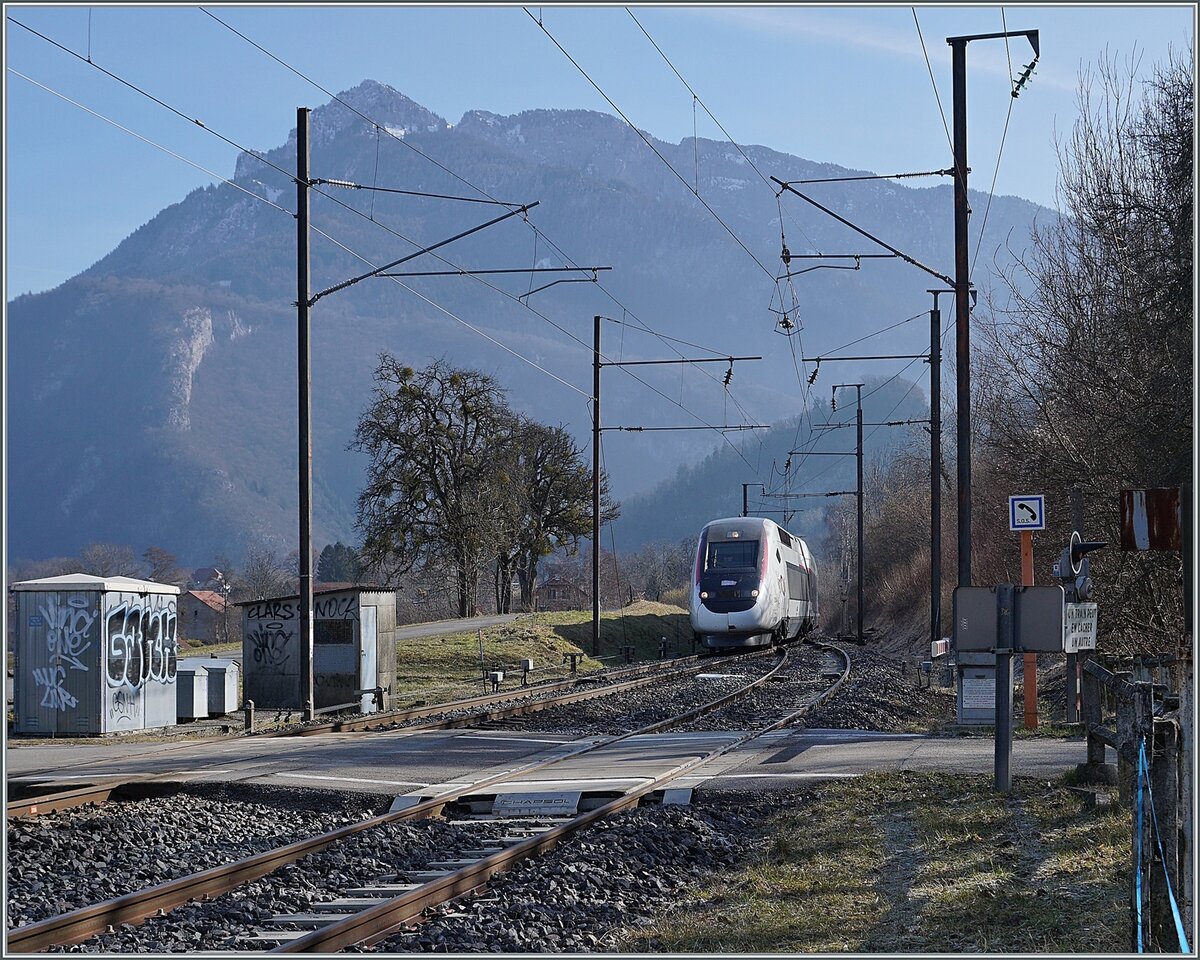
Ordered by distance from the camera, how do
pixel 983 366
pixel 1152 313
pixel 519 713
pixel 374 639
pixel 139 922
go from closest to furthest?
pixel 139 922, pixel 1152 313, pixel 519 713, pixel 374 639, pixel 983 366

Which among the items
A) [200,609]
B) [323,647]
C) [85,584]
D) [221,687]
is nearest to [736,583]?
[323,647]

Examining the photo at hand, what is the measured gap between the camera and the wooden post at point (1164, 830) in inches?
251

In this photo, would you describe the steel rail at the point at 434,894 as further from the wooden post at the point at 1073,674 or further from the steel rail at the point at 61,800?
the wooden post at the point at 1073,674

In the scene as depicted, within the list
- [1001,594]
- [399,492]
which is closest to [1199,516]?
[1001,594]

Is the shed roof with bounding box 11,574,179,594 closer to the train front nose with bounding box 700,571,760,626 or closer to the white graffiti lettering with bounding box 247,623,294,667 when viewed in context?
the white graffiti lettering with bounding box 247,623,294,667

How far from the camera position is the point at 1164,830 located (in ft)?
22.4

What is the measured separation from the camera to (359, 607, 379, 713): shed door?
88.2 ft

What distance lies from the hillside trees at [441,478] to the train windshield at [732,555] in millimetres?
21411

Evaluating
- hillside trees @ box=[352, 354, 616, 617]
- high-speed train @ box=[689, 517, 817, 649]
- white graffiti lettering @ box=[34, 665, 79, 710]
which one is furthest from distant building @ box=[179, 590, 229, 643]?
white graffiti lettering @ box=[34, 665, 79, 710]

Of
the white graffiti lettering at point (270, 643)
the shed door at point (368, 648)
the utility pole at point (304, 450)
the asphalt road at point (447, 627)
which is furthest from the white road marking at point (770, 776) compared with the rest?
the asphalt road at point (447, 627)

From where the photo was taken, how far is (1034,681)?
63.5 feet

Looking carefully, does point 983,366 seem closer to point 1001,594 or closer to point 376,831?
point 1001,594

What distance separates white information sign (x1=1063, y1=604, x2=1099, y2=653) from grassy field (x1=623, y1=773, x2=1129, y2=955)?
50.6 inches

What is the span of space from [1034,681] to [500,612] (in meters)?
46.7
